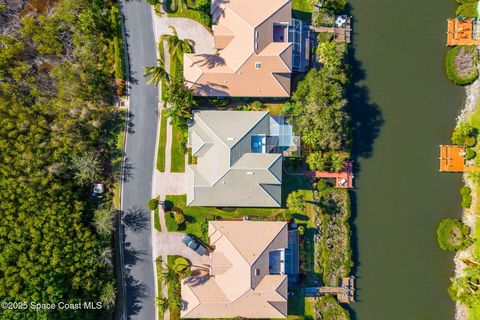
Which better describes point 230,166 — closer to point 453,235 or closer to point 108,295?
point 108,295

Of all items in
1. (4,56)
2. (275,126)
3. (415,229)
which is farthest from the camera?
(415,229)

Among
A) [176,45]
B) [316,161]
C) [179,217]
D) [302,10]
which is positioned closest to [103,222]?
[179,217]

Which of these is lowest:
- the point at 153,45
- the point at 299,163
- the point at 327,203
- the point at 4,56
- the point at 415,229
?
the point at 415,229

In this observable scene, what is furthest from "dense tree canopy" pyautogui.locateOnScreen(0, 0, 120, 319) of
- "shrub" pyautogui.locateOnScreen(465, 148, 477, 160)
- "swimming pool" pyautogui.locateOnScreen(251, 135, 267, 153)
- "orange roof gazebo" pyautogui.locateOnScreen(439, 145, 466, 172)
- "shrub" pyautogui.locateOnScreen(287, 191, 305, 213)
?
"shrub" pyautogui.locateOnScreen(465, 148, 477, 160)

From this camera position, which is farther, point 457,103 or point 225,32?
point 457,103

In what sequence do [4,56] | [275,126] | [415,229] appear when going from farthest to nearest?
1. [415,229]
2. [275,126]
3. [4,56]

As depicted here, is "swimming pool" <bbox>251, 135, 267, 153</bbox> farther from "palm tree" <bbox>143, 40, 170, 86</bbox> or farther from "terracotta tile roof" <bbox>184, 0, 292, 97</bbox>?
"palm tree" <bbox>143, 40, 170, 86</bbox>

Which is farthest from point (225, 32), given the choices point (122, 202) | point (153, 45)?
point (122, 202)

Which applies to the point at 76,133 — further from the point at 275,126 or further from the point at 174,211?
the point at 275,126
